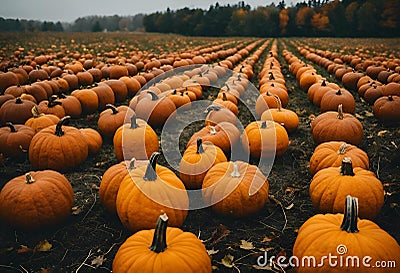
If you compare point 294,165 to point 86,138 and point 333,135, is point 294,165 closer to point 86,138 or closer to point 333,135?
point 333,135

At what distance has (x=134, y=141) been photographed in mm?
5008

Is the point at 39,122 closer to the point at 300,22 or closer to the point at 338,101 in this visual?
the point at 338,101

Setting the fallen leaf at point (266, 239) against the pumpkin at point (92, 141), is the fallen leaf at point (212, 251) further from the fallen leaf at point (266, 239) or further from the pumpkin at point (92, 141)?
the pumpkin at point (92, 141)

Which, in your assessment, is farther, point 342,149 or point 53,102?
point 53,102

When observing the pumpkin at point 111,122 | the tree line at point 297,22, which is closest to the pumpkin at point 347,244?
the pumpkin at point 111,122

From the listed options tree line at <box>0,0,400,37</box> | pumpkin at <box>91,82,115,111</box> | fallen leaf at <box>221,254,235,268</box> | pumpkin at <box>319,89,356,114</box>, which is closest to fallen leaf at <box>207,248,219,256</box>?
fallen leaf at <box>221,254,235,268</box>

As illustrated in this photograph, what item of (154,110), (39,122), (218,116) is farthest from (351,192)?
(39,122)

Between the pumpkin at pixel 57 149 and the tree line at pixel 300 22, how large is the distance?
221 ft

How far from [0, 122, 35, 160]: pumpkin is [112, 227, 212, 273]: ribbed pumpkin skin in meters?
3.33

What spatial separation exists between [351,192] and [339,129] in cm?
219

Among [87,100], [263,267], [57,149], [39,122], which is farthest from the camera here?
[87,100]

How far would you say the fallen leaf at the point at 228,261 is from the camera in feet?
10.2

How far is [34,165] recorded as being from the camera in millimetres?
4719

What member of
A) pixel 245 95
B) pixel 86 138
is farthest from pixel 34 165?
pixel 245 95
